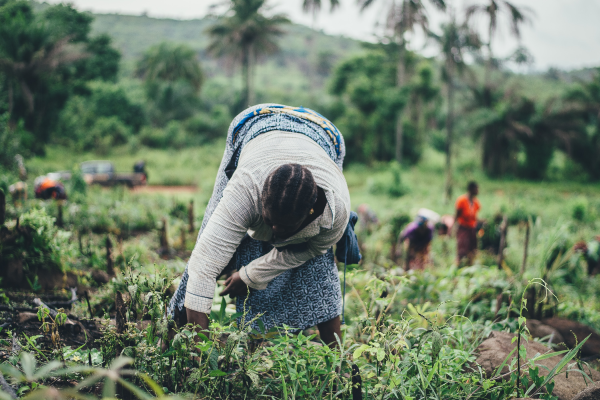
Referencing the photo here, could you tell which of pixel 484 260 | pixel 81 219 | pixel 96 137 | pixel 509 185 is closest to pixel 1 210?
pixel 81 219

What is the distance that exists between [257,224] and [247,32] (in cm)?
2569

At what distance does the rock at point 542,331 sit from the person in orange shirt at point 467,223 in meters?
3.25

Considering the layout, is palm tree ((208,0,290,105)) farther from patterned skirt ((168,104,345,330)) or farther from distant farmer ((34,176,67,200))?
patterned skirt ((168,104,345,330))

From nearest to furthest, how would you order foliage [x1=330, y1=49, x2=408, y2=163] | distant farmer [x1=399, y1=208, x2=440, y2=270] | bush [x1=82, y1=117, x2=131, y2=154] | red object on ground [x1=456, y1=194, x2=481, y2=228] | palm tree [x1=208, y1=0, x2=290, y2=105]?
distant farmer [x1=399, y1=208, x2=440, y2=270]
red object on ground [x1=456, y1=194, x2=481, y2=228]
bush [x1=82, y1=117, x2=131, y2=154]
foliage [x1=330, y1=49, x2=408, y2=163]
palm tree [x1=208, y1=0, x2=290, y2=105]

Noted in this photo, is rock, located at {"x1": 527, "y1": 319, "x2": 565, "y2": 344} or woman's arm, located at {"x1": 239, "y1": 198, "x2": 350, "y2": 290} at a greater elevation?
woman's arm, located at {"x1": 239, "y1": 198, "x2": 350, "y2": 290}

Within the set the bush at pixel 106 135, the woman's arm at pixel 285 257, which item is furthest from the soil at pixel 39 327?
the bush at pixel 106 135

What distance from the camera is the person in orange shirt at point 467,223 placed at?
6.12m

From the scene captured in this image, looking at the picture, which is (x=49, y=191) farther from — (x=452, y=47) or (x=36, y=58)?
(x=452, y=47)

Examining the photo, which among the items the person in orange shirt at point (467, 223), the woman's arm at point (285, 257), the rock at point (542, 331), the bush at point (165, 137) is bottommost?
the bush at point (165, 137)

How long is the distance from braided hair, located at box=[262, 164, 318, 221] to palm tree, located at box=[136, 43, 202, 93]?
31030 mm

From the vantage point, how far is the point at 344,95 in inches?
1029

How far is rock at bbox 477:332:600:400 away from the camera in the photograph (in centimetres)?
187

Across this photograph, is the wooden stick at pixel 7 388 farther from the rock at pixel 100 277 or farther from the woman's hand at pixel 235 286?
the rock at pixel 100 277

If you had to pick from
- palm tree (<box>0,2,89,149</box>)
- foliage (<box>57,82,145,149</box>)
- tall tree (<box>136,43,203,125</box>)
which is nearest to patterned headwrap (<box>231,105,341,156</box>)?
palm tree (<box>0,2,89,149</box>)
